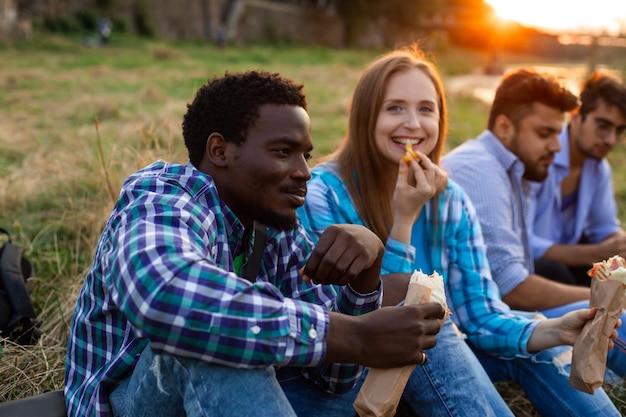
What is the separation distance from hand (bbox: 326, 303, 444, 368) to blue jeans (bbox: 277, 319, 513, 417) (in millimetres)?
559

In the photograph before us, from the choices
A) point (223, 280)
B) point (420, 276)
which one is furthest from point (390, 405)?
→ point (223, 280)

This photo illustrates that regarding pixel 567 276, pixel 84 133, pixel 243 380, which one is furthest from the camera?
pixel 84 133

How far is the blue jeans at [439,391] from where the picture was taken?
212 centimetres

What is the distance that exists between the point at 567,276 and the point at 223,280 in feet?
9.30

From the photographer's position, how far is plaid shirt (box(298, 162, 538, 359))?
2.59m

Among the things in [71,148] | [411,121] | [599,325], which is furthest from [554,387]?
[71,148]

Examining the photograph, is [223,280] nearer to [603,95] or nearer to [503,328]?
[503,328]

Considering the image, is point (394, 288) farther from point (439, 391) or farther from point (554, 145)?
point (554, 145)

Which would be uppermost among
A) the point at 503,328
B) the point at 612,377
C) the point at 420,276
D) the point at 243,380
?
the point at 420,276

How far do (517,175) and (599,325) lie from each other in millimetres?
1465

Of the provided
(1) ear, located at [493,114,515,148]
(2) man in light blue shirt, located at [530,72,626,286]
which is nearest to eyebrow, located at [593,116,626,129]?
(2) man in light blue shirt, located at [530,72,626,286]

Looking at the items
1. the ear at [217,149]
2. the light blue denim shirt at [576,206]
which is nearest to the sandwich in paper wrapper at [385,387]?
the ear at [217,149]

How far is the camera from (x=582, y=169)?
433cm

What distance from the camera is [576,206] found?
14.1ft
